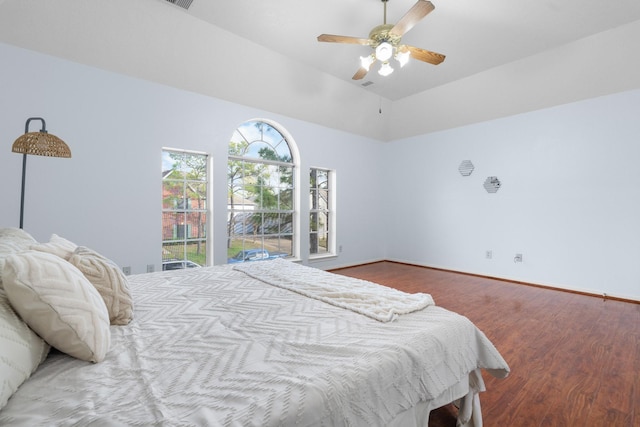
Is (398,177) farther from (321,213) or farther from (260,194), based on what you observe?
(260,194)

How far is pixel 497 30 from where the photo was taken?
335 cm

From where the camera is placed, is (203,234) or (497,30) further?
(203,234)

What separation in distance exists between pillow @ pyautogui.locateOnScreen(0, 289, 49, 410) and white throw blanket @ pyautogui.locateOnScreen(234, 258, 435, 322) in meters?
1.18

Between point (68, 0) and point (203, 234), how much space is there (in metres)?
2.76

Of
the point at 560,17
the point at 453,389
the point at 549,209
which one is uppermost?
the point at 560,17

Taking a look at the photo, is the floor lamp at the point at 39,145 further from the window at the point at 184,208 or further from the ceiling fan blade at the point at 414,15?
the ceiling fan blade at the point at 414,15

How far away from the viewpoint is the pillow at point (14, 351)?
0.74 metres

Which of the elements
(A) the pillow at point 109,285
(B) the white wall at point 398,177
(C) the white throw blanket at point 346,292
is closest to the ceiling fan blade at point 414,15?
(C) the white throw blanket at point 346,292

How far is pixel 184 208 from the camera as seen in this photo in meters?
4.00

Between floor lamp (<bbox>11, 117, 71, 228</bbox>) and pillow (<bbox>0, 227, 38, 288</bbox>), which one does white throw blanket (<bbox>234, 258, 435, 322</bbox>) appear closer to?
pillow (<bbox>0, 227, 38, 288</bbox>)

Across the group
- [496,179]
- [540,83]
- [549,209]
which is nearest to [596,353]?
[549,209]

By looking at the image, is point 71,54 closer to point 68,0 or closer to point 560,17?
point 68,0

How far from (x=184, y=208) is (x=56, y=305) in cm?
324

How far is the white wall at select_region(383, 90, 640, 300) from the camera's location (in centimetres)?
385
